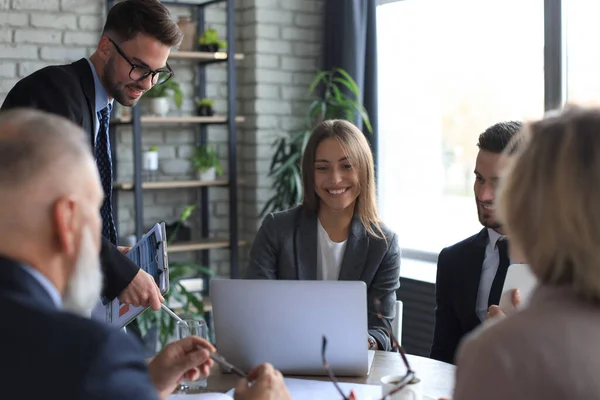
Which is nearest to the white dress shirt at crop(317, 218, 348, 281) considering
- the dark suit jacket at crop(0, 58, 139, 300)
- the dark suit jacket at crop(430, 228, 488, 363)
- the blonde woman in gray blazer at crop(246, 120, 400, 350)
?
the blonde woman in gray blazer at crop(246, 120, 400, 350)

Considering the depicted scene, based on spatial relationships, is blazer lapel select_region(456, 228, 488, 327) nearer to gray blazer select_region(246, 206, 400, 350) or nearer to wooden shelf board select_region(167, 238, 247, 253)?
gray blazer select_region(246, 206, 400, 350)

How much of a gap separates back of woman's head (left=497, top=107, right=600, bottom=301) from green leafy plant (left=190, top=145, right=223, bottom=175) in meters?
3.63

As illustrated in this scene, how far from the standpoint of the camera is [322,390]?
1.99m

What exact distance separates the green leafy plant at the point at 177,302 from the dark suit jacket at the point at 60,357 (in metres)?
3.15

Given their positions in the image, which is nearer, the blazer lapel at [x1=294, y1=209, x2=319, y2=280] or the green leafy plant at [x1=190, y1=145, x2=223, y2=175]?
the blazer lapel at [x1=294, y1=209, x2=319, y2=280]

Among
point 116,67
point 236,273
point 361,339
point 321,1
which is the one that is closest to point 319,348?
point 361,339

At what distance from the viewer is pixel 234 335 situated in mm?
2051

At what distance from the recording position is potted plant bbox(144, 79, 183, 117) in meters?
4.49

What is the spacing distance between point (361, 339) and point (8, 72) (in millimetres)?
2944

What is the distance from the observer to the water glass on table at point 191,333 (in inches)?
80.7

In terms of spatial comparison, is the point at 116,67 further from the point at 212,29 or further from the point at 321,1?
the point at 321,1

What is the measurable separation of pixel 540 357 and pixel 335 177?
1882 mm

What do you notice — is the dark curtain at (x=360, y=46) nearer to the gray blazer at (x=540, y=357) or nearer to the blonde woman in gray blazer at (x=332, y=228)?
the blonde woman in gray blazer at (x=332, y=228)

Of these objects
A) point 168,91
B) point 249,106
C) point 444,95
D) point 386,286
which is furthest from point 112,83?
point 444,95
